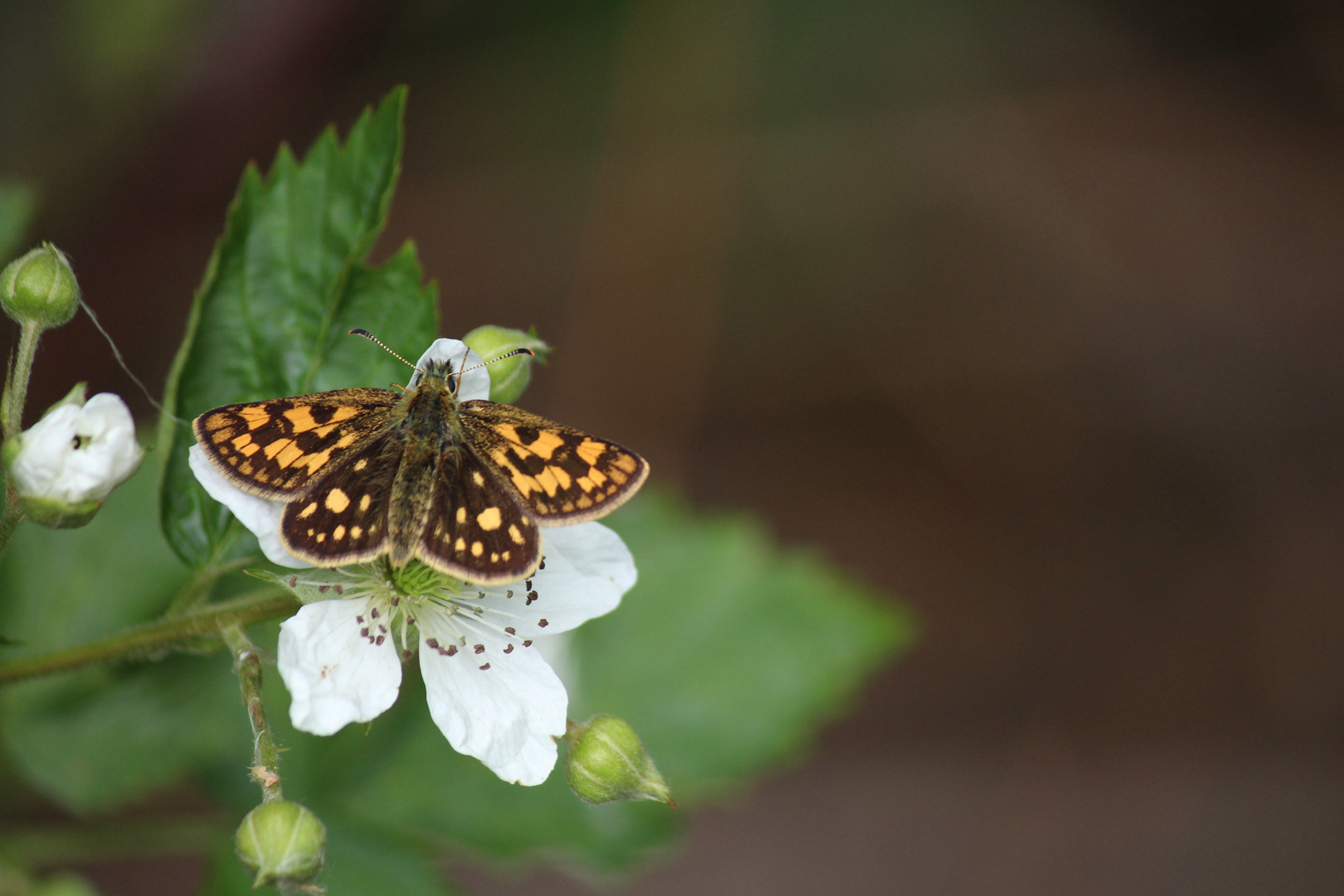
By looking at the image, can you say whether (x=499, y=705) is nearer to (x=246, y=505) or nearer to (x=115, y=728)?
(x=246, y=505)

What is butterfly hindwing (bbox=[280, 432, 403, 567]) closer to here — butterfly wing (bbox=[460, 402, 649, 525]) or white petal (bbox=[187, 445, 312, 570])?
white petal (bbox=[187, 445, 312, 570])

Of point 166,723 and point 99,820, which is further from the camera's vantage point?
point 99,820

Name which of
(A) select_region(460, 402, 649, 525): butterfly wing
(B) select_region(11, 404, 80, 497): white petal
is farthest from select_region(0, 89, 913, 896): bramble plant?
(A) select_region(460, 402, 649, 525): butterfly wing

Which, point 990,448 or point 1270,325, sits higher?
point 1270,325

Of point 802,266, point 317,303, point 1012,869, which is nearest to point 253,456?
point 317,303

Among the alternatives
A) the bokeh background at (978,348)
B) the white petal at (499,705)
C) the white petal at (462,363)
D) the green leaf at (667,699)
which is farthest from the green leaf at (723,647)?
the bokeh background at (978,348)

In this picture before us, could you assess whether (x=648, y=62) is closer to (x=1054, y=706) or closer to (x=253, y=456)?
(x=1054, y=706)
